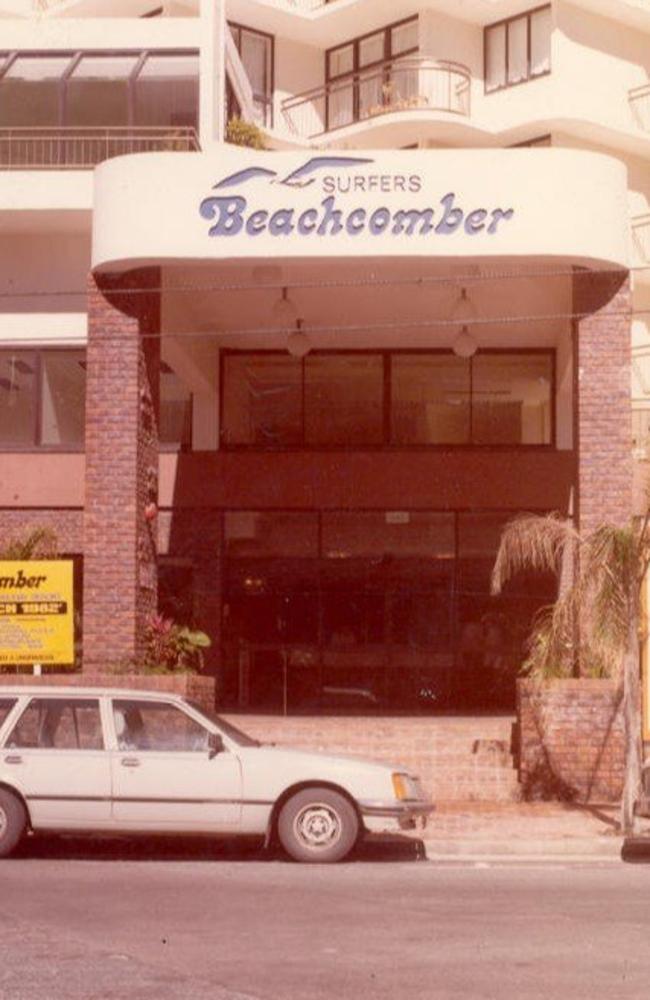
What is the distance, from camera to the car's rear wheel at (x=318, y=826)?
1576 centimetres

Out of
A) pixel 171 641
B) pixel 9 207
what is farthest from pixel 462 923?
pixel 9 207

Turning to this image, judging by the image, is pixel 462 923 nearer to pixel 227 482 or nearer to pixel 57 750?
pixel 57 750

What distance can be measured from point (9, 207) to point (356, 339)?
618 cm

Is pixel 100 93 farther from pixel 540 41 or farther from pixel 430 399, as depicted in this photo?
pixel 540 41

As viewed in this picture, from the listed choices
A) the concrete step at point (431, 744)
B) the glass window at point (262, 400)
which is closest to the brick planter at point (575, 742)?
the concrete step at point (431, 744)

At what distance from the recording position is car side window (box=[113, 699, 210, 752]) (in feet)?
53.0

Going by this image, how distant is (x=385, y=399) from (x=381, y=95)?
14.6 meters

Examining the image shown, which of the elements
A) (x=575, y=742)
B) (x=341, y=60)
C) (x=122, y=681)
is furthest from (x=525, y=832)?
(x=341, y=60)

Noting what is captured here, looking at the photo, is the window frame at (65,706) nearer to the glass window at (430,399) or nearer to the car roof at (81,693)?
the car roof at (81,693)

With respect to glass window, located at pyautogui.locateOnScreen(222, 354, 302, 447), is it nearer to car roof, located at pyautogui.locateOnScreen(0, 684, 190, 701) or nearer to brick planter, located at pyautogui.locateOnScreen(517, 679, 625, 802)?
brick planter, located at pyautogui.locateOnScreen(517, 679, 625, 802)

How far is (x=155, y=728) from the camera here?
16281 mm

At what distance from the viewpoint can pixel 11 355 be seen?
2839 centimetres

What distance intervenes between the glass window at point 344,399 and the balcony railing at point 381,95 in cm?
1281

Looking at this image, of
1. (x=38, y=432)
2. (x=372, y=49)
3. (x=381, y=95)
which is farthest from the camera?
(x=372, y=49)
